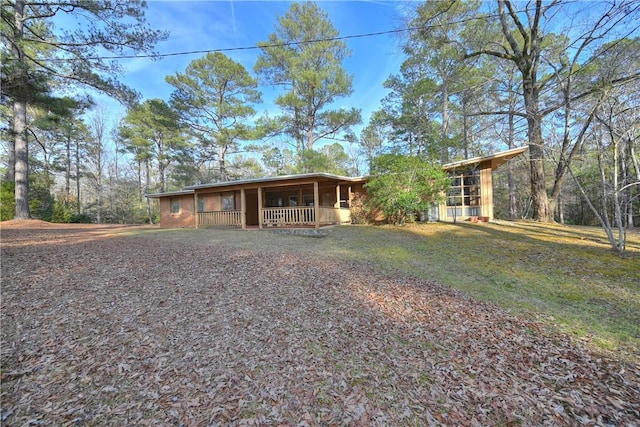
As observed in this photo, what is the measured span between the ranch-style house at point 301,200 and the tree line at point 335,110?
74.4 inches

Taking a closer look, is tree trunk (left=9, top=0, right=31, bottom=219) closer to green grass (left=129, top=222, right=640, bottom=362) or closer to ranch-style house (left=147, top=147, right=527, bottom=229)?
ranch-style house (left=147, top=147, right=527, bottom=229)

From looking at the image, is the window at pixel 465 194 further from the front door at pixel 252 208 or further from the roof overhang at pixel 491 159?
the front door at pixel 252 208

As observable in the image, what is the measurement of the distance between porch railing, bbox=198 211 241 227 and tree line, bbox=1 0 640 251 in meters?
6.53

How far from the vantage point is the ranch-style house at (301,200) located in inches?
504

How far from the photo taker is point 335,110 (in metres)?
20.0

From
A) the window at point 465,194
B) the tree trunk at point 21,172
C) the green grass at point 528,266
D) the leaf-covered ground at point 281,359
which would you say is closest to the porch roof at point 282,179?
the green grass at point 528,266

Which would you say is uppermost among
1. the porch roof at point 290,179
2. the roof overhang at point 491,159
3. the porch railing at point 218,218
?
the roof overhang at point 491,159

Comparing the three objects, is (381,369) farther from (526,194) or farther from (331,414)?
(526,194)

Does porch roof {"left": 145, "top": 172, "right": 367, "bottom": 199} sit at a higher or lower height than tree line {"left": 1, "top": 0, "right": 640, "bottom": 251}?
lower

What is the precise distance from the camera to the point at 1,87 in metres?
7.22

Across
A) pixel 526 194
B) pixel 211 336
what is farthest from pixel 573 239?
pixel 526 194

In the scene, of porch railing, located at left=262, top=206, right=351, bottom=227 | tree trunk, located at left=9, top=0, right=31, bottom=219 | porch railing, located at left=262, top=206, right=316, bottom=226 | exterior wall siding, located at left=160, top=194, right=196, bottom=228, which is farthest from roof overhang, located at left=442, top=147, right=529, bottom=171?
tree trunk, located at left=9, top=0, right=31, bottom=219

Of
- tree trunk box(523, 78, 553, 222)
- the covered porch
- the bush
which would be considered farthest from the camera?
the covered porch

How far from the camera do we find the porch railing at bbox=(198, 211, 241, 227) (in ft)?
49.3
